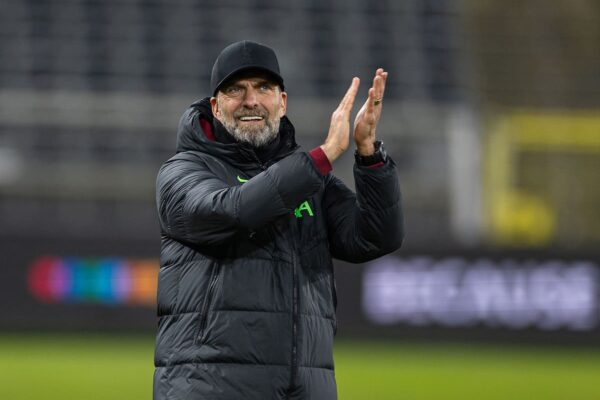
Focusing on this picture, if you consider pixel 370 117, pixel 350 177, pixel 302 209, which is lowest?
pixel 302 209

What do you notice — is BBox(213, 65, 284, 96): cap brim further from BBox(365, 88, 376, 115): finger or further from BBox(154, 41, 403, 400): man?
BBox(365, 88, 376, 115): finger

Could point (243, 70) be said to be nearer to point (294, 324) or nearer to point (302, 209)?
point (302, 209)

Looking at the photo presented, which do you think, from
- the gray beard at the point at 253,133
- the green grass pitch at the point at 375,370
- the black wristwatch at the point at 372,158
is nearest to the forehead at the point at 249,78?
the gray beard at the point at 253,133

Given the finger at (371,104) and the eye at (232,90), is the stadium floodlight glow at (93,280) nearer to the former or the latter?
the eye at (232,90)

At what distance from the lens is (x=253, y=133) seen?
3.26 metres

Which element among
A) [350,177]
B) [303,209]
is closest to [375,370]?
[350,177]

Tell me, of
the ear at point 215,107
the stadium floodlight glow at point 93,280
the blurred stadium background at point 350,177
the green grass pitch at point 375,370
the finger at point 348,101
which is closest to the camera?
the finger at point 348,101

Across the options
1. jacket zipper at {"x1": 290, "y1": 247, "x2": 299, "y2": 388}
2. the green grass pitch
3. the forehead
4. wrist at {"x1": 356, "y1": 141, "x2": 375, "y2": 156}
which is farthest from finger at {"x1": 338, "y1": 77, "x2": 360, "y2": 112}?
the green grass pitch

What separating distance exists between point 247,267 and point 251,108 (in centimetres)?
45

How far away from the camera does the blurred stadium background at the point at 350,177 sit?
1043cm

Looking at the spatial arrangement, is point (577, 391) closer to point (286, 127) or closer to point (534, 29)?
point (286, 127)

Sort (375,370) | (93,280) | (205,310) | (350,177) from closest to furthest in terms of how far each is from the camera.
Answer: (205,310) < (375,370) < (93,280) < (350,177)

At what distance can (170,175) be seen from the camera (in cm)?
327

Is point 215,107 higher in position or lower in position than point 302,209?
higher
